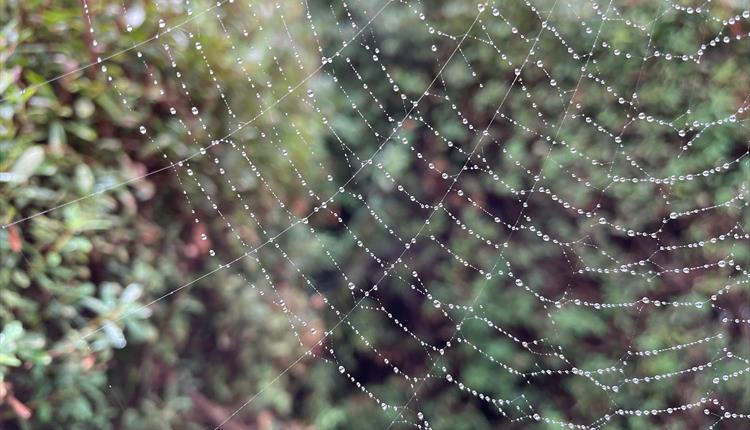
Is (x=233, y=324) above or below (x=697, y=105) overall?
below

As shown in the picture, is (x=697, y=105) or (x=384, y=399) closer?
(x=697, y=105)

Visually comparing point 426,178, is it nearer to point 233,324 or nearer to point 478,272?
point 478,272

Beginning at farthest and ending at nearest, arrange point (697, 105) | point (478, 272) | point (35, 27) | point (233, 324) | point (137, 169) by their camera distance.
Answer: point (478, 272), point (697, 105), point (233, 324), point (137, 169), point (35, 27)

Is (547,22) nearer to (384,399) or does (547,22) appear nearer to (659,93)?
(659,93)

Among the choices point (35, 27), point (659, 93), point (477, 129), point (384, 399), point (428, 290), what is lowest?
point (384, 399)

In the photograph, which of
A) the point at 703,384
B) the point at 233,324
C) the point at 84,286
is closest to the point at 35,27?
the point at 84,286

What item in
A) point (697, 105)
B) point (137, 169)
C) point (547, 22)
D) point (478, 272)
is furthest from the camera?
point (478, 272)
